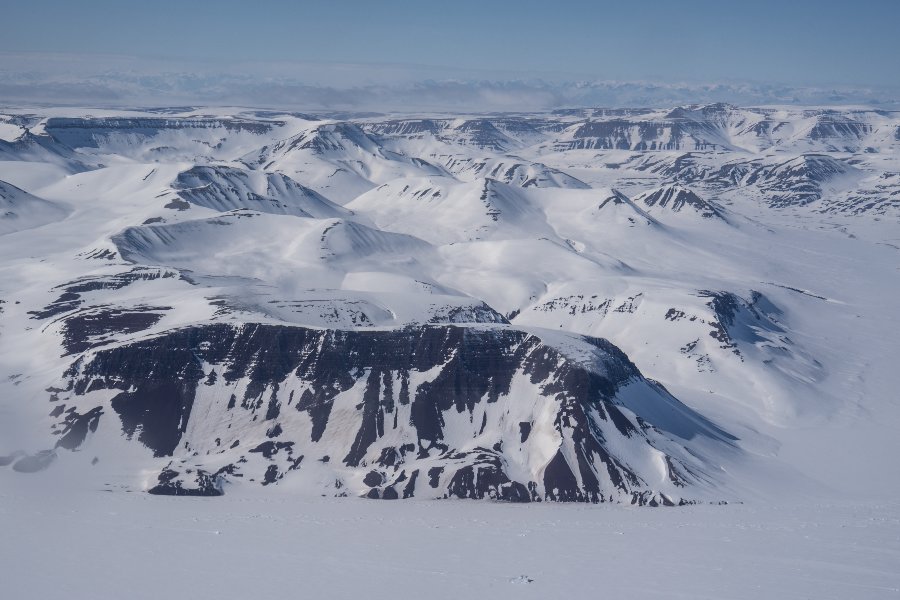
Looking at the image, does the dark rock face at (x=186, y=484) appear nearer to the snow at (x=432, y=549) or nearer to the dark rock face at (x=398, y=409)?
the dark rock face at (x=398, y=409)

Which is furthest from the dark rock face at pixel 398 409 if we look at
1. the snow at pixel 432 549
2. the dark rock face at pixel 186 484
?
the snow at pixel 432 549

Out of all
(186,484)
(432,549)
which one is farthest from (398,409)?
(432,549)

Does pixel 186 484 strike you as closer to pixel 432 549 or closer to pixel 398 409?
pixel 398 409

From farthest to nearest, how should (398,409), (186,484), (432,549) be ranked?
(398,409) < (186,484) < (432,549)

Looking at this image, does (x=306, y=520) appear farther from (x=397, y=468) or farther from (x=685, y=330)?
(x=685, y=330)

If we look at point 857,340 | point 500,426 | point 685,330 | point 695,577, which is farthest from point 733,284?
point 695,577

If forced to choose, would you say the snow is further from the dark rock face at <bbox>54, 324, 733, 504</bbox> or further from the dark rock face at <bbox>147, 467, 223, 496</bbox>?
the dark rock face at <bbox>54, 324, 733, 504</bbox>

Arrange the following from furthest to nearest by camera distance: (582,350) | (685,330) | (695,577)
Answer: (685,330) < (582,350) < (695,577)

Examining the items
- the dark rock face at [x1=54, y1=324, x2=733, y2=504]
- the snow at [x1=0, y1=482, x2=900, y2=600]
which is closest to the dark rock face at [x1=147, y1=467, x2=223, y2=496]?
the dark rock face at [x1=54, y1=324, x2=733, y2=504]

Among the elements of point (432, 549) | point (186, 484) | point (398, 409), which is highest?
point (432, 549)
